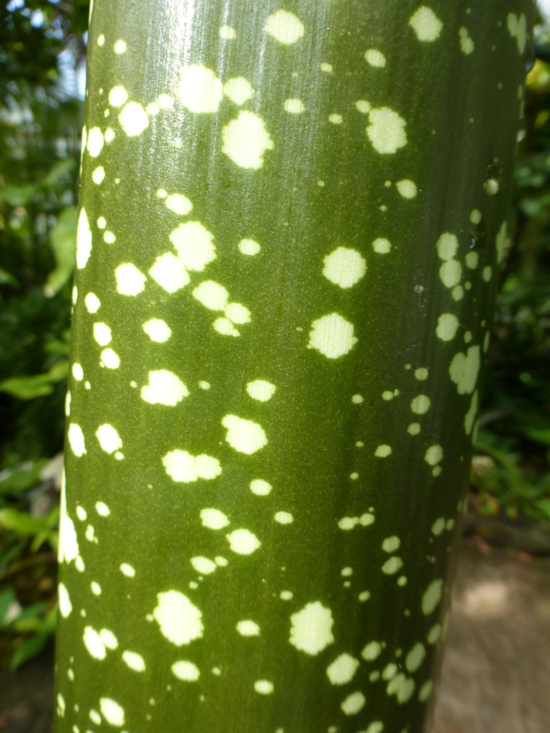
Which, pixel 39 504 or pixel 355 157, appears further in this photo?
pixel 39 504

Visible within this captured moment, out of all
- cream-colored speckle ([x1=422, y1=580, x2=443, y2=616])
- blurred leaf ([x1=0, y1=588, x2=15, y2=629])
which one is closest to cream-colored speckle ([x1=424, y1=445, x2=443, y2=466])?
cream-colored speckle ([x1=422, y1=580, x2=443, y2=616])

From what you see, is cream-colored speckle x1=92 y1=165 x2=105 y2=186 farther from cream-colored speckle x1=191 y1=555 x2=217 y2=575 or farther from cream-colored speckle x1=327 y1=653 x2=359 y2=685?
cream-colored speckle x1=327 y1=653 x2=359 y2=685

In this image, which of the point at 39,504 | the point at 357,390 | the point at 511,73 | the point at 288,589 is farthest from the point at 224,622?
the point at 39,504

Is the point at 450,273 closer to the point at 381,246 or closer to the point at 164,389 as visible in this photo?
the point at 381,246

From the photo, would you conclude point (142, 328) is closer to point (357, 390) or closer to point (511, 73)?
point (357, 390)

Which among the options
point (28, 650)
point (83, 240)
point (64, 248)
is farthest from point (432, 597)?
point (64, 248)
